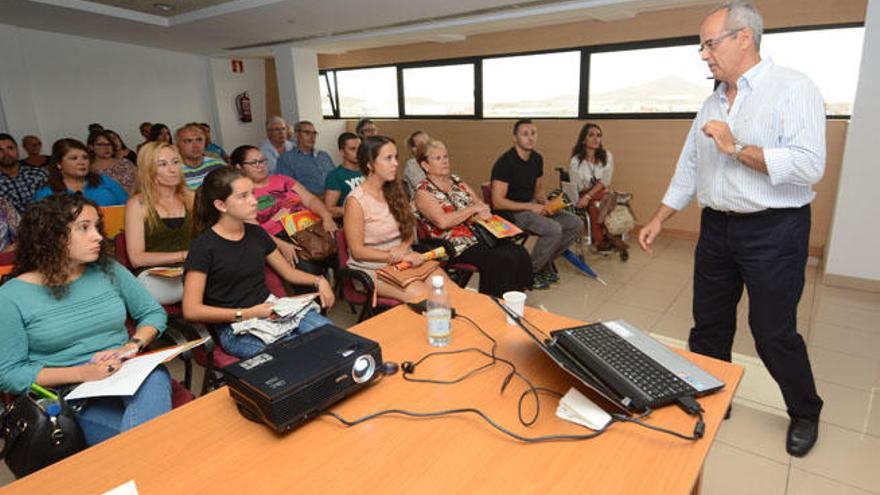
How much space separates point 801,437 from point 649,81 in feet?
15.5

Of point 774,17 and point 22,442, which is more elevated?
point 774,17

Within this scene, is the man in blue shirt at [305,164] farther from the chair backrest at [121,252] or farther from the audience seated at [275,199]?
the chair backrest at [121,252]

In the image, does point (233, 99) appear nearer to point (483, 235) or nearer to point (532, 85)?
point (532, 85)

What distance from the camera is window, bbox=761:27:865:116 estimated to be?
4707mm

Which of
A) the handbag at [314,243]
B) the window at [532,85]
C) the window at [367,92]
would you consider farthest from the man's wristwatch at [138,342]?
the window at [367,92]

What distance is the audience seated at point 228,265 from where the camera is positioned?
217 cm

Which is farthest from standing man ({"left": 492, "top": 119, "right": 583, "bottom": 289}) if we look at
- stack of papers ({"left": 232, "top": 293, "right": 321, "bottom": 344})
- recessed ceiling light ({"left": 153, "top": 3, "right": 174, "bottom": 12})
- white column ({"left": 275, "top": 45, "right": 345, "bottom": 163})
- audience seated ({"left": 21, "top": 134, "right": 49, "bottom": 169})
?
audience seated ({"left": 21, "top": 134, "right": 49, "bottom": 169})

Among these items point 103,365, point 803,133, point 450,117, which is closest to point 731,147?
point 803,133

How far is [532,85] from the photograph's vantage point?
22.6ft

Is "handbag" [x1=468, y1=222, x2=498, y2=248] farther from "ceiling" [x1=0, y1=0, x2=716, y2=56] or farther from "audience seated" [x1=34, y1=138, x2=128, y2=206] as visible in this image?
"ceiling" [x1=0, y1=0, x2=716, y2=56]

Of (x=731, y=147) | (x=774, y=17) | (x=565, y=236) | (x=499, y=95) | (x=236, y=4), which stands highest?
(x=236, y=4)

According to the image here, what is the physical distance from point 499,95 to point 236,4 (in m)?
3.58

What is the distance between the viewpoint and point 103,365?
169 cm

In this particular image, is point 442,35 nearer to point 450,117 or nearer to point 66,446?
point 450,117
